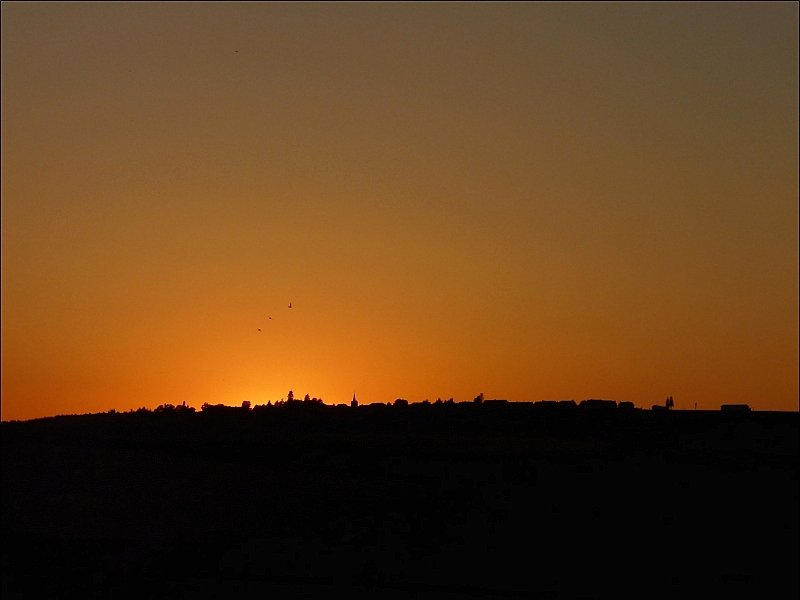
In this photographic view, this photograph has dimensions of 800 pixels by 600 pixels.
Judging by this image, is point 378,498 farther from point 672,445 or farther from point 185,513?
point 672,445

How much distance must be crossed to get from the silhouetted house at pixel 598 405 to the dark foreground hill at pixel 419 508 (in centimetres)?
59

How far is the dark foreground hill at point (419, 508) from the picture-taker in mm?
29766

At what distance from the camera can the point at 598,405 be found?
42031mm

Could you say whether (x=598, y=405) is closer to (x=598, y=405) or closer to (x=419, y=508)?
(x=598, y=405)

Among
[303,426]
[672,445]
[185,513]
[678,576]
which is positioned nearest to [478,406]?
[303,426]

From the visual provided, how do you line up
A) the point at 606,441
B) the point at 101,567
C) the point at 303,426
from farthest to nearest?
the point at 303,426 < the point at 606,441 < the point at 101,567

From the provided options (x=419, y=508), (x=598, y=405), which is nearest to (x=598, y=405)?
(x=598, y=405)

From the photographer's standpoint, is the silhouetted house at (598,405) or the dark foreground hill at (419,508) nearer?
the dark foreground hill at (419,508)

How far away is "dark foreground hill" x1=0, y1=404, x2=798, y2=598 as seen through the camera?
2977 cm

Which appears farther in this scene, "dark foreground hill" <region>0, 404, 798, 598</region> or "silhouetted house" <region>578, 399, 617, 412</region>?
"silhouetted house" <region>578, 399, 617, 412</region>

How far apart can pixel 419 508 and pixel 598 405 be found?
34.0ft

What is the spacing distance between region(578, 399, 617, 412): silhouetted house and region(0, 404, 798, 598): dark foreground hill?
589 mm

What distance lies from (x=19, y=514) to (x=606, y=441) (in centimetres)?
1669

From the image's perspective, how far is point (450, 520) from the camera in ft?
108
